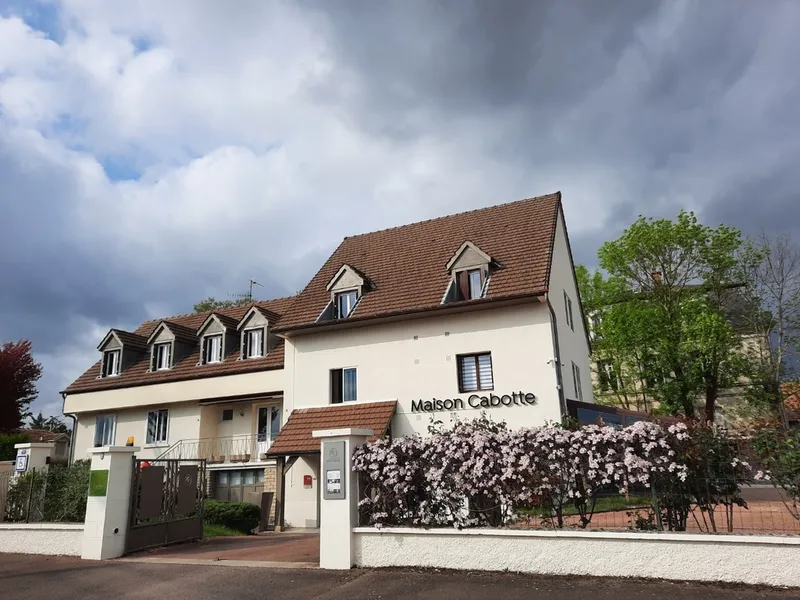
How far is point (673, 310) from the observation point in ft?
105

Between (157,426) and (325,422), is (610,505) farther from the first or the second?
(157,426)

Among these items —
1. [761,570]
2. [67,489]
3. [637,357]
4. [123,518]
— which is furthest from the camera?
[637,357]

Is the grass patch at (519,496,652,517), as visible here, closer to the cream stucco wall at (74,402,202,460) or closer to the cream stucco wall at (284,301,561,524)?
the cream stucco wall at (284,301,561,524)

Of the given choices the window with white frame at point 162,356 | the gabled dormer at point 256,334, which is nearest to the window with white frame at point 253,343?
the gabled dormer at point 256,334

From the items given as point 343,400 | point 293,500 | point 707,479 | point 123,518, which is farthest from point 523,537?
point 293,500

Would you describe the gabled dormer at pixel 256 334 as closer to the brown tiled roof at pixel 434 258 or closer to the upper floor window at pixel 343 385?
the brown tiled roof at pixel 434 258

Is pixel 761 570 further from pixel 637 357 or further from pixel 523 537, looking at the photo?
pixel 637 357

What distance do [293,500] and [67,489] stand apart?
25.0ft

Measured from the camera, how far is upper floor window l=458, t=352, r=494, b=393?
1761cm

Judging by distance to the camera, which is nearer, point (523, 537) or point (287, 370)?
point (523, 537)

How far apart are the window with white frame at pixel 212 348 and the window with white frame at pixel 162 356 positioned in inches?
77.7

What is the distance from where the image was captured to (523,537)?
913 cm

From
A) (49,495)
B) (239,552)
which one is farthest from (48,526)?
(239,552)

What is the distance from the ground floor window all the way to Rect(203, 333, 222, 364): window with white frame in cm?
478
